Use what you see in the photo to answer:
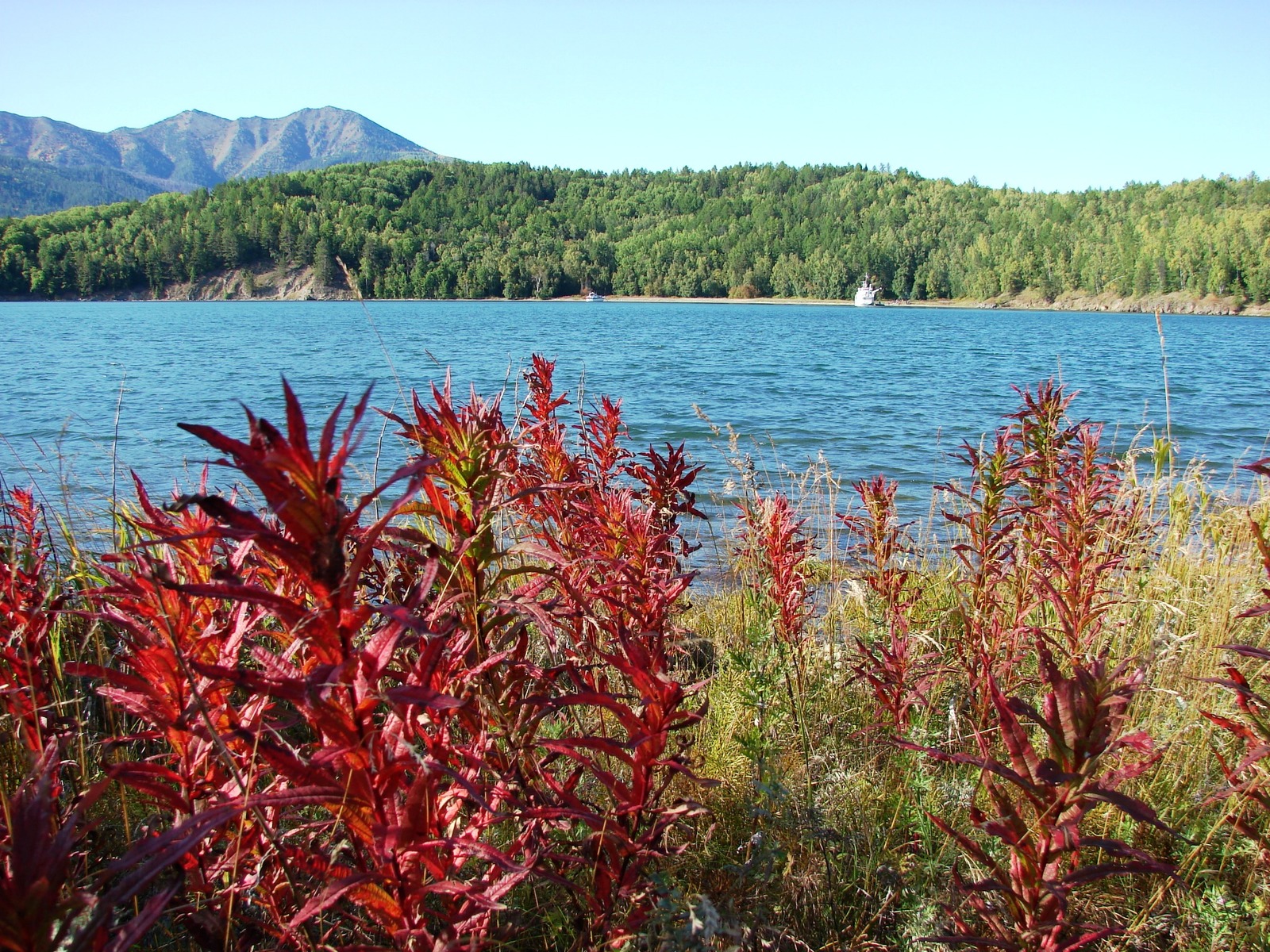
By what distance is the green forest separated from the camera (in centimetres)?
8938

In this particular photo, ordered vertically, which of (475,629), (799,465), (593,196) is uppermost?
(593,196)

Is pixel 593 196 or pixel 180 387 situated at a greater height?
pixel 593 196

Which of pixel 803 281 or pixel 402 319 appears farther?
pixel 803 281

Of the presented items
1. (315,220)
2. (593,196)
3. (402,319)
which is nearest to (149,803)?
(402,319)

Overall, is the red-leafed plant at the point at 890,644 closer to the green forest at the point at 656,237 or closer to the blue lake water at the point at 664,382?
the blue lake water at the point at 664,382

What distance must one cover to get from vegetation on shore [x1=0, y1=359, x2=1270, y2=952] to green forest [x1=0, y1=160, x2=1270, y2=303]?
100 metres

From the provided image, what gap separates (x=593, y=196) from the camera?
478 feet

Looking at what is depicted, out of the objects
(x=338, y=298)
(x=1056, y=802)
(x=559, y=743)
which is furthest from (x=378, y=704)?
(x=338, y=298)

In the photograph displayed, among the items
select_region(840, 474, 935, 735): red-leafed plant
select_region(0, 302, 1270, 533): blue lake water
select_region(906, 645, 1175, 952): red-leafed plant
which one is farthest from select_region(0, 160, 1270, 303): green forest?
select_region(906, 645, 1175, 952): red-leafed plant

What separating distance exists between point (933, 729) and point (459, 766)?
215cm

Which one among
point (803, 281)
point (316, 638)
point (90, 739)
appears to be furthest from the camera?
point (803, 281)

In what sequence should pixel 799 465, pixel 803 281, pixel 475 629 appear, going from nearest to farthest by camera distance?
Answer: pixel 475 629 → pixel 799 465 → pixel 803 281

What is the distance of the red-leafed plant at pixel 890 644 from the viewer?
250 cm

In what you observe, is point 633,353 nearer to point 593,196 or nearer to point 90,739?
A: point 90,739
